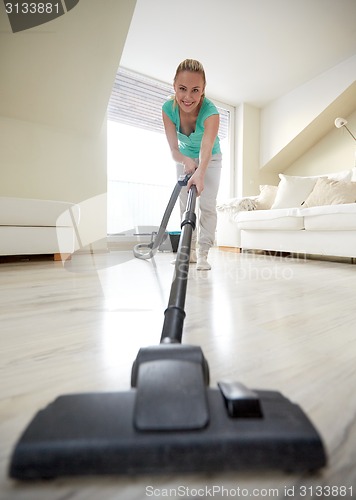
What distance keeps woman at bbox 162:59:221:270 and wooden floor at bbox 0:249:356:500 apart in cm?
54

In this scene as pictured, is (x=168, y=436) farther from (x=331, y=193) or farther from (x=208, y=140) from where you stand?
(x=331, y=193)

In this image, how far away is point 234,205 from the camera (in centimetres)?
341

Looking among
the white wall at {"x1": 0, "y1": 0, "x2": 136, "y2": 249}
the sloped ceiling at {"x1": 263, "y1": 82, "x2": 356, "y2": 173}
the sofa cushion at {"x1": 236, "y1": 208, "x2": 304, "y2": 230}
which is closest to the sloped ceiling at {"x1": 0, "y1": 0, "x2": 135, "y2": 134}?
the white wall at {"x1": 0, "y1": 0, "x2": 136, "y2": 249}

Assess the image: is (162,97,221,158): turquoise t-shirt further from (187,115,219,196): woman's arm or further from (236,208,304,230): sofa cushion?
(236,208,304,230): sofa cushion

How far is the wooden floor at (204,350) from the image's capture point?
0.26 meters

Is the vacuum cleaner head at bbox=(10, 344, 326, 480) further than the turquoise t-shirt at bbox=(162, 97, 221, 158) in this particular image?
No

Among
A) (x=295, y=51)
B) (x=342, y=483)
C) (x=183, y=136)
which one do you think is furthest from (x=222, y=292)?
(x=295, y=51)

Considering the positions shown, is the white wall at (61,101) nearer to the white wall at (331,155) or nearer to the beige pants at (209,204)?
the beige pants at (209,204)

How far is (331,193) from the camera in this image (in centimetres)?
275

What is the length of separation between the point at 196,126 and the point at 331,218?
1.39m

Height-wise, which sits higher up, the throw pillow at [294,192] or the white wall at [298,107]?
the white wall at [298,107]

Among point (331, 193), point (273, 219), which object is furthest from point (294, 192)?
point (273, 219)

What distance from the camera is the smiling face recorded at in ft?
4.53


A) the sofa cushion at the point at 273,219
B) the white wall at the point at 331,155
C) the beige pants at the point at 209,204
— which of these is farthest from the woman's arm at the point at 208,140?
the white wall at the point at 331,155
